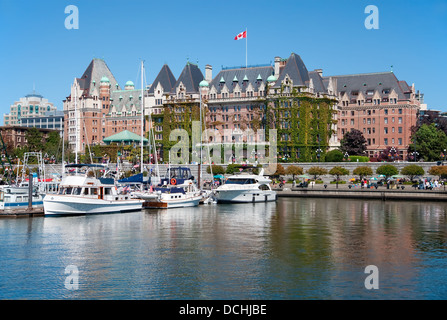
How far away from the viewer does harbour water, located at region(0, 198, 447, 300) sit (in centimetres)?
3231

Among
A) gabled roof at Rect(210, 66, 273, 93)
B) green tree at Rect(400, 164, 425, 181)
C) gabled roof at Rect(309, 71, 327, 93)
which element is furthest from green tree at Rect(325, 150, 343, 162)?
gabled roof at Rect(210, 66, 273, 93)

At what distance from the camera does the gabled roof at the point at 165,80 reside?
15588 centimetres

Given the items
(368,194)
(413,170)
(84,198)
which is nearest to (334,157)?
(413,170)

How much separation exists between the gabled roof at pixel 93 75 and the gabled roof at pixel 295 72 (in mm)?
66205

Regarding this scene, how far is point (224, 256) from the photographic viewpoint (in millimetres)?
41031

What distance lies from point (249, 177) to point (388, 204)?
20.8m

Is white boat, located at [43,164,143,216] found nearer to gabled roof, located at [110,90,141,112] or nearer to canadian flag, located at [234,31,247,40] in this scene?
canadian flag, located at [234,31,247,40]

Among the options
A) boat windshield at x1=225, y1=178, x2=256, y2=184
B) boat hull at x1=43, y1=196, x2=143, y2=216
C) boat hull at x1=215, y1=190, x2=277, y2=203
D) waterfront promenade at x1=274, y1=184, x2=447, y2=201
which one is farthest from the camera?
waterfront promenade at x1=274, y1=184, x2=447, y2=201

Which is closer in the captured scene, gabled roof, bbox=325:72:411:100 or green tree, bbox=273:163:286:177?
green tree, bbox=273:163:286:177

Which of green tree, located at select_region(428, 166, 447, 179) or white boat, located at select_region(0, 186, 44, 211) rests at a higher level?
green tree, located at select_region(428, 166, 447, 179)

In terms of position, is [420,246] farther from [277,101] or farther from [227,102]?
[227,102]

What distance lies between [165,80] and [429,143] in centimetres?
7175

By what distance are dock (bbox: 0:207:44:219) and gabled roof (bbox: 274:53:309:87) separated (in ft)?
261
